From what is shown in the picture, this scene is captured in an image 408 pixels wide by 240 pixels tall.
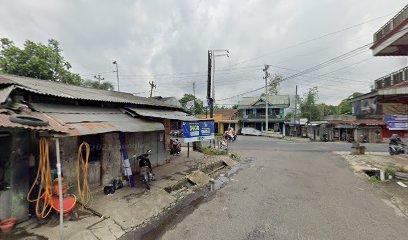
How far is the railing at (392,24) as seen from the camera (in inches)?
397

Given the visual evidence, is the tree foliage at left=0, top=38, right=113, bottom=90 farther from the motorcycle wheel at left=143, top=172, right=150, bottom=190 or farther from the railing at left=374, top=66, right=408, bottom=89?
the railing at left=374, top=66, right=408, bottom=89

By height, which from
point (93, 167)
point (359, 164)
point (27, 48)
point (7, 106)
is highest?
point (27, 48)

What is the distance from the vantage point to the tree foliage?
1755 centimetres

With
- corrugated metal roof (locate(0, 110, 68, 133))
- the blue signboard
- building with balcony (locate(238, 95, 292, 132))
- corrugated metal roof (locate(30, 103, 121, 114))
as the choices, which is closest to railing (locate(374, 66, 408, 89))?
the blue signboard

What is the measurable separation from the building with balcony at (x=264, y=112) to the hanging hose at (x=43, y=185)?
128 feet

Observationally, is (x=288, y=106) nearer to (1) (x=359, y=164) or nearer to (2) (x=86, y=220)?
(1) (x=359, y=164)

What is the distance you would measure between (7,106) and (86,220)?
3.23 m

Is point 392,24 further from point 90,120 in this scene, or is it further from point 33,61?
point 33,61

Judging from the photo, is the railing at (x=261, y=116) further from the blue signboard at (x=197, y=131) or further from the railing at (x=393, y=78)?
the blue signboard at (x=197, y=131)

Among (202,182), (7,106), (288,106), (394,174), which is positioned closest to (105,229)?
(7,106)

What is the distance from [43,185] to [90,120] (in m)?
1.99

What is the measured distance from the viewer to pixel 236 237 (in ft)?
14.7

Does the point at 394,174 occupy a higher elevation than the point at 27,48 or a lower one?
lower

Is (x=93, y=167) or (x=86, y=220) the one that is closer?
(x=86, y=220)
